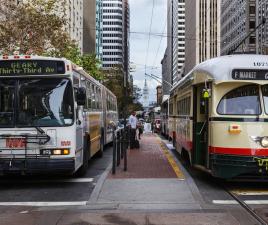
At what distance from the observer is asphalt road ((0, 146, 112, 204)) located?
10.6m

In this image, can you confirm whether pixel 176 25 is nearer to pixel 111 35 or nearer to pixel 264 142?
pixel 111 35

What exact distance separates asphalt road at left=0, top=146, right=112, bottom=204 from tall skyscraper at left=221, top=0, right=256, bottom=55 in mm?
86551

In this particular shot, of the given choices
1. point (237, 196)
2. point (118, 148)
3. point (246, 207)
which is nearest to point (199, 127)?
point (237, 196)

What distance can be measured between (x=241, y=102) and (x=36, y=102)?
4.32 meters

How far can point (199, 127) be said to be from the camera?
43.6 ft

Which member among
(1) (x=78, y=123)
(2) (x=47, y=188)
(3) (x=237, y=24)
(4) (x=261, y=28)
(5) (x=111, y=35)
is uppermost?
(3) (x=237, y=24)

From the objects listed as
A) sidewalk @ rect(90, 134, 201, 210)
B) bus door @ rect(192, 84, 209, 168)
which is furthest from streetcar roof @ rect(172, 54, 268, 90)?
sidewalk @ rect(90, 134, 201, 210)

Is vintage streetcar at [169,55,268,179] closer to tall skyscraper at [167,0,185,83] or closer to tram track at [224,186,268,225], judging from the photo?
tram track at [224,186,268,225]

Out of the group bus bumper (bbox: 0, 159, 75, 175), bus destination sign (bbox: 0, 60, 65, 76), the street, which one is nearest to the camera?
the street

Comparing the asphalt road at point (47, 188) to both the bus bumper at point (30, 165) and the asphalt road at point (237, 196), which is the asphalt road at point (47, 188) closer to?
the bus bumper at point (30, 165)

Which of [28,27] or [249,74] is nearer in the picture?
[249,74]

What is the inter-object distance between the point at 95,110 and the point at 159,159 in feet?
8.78

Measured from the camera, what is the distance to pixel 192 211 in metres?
9.17

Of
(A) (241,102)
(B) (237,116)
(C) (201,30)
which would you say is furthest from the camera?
(C) (201,30)
